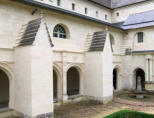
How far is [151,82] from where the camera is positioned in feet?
64.1

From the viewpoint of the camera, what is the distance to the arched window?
14408mm

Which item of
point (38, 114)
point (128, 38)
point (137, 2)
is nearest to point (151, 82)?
point (128, 38)

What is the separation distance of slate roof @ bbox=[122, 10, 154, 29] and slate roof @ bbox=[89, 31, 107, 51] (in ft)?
23.0

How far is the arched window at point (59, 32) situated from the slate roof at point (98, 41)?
2.65 meters

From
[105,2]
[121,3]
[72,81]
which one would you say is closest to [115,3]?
[121,3]

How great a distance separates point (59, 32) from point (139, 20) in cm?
1149

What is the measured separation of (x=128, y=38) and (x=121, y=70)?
12.9 feet

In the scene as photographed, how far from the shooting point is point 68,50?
48.5 feet

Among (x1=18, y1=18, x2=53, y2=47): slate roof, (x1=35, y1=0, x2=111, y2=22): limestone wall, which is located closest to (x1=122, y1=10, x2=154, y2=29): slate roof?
(x1=35, y1=0, x2=111, y2=22): limestone wall

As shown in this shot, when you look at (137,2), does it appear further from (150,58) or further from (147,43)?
(150,58)

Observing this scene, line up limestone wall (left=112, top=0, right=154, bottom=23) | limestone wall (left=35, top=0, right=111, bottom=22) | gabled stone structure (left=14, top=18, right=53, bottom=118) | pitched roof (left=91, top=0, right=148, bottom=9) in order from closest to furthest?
gabled stone structure (left=14, top=18, right=53, bottom=118)
limestone wall (left=35, top=0, right=111, bottom=22)
limestone wall (left=112, top=0, right=154, bottom=23)
pitched roof (left=91, top=0, right=148, bottom=9)

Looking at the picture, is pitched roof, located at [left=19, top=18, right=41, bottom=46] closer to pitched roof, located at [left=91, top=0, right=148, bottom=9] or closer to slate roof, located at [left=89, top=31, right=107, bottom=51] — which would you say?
slate roof, located at [left=89, top=31, right=107, bottom=51]

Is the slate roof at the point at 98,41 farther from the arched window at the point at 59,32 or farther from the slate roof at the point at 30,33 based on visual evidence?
the slate roof at the point at 30,33

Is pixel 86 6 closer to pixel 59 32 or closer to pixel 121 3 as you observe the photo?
pixel 121 3
